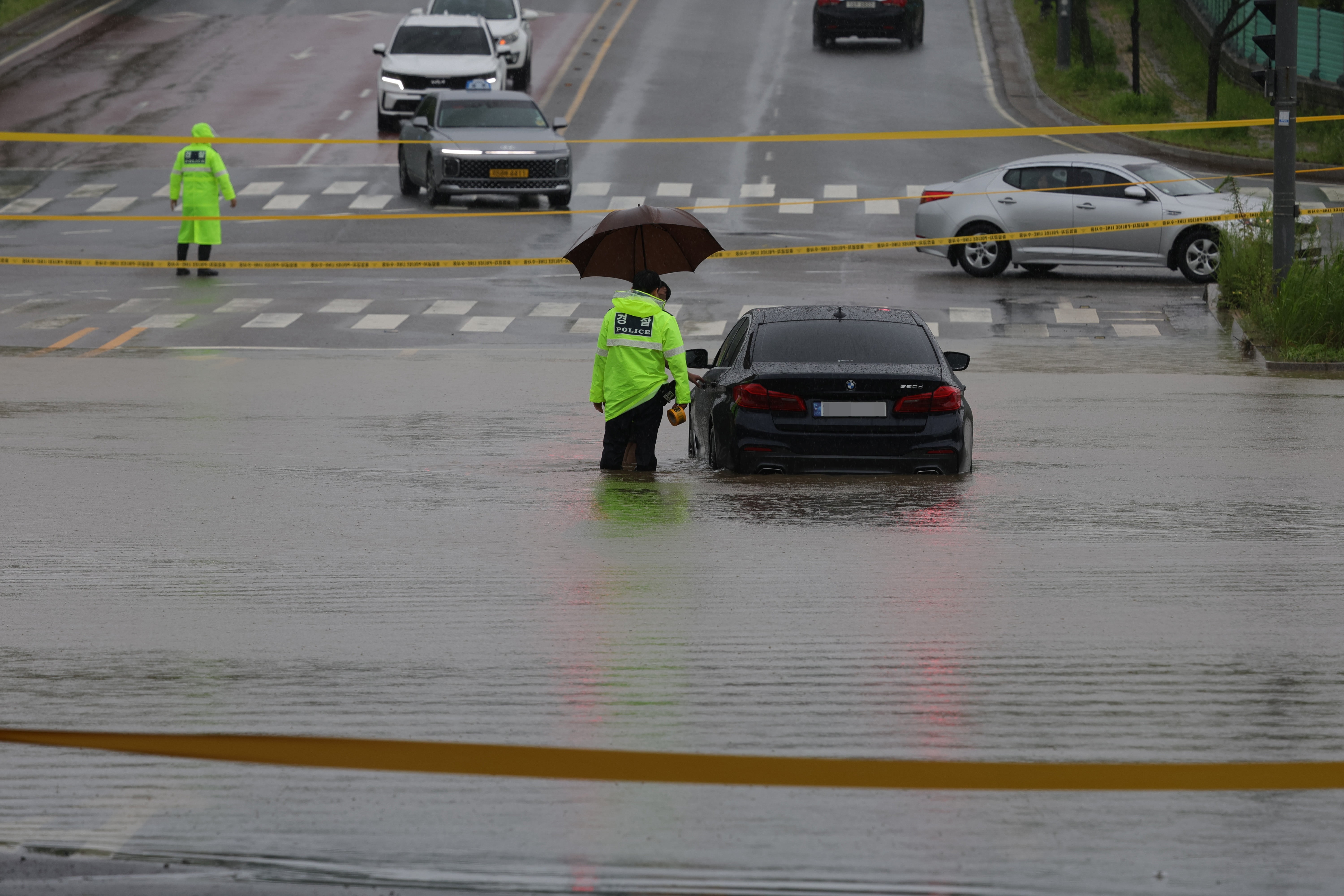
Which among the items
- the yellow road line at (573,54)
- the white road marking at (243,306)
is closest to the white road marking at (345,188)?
the yellow road line at (573,54)

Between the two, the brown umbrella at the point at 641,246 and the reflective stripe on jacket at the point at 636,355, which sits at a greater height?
the brown umbrella at the point at 641,246

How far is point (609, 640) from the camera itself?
293 inches

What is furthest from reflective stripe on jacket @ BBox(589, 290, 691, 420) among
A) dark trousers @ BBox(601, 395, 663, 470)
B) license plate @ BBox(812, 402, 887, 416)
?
license plate @ BBox(812, 402, 887, 416)

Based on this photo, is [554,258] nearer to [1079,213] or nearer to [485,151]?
[485,151]

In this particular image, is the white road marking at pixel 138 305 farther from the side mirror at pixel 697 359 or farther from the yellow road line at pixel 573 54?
the yellow road line at pixel 573 54

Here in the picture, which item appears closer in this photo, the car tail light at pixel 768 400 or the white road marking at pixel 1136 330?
the car tail light at pixel 768 400

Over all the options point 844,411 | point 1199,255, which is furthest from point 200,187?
point 844,411

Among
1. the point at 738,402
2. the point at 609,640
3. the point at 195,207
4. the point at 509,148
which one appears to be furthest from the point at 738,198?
the point at 609,640

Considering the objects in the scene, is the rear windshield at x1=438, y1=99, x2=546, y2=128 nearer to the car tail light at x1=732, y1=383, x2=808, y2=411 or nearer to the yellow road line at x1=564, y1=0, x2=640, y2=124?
the yellow road line at x1=564, y1=0, x2=640, y2=124

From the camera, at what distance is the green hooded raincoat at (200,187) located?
24.7 metres

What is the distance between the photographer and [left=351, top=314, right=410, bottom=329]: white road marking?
71.1ft

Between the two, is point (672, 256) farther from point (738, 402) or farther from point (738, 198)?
point (738, 198)

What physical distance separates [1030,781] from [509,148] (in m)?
25.4

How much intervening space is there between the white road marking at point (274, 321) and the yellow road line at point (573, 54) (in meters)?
15.5
